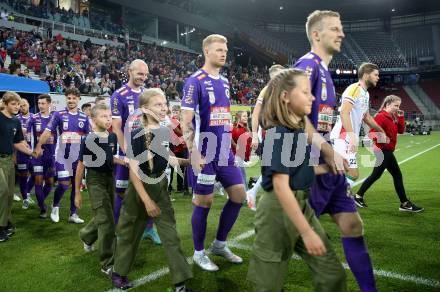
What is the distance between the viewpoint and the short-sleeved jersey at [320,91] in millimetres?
3287

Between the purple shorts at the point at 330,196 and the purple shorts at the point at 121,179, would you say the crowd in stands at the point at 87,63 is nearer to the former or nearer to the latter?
the purple shorts at the point at 121,179

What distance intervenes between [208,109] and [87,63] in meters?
19.2

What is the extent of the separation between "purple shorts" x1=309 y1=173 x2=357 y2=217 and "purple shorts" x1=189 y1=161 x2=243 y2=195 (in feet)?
4.89

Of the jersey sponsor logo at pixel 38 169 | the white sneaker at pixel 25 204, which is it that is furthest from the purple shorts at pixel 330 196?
the white sneaker at pixel 25 204

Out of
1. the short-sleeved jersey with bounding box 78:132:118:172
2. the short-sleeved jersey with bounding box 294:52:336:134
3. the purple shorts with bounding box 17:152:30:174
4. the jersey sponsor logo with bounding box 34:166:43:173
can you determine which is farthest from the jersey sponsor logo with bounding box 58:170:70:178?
the short-sleeved jersey with bounding box 294:52:336:134

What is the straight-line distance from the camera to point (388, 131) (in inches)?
290

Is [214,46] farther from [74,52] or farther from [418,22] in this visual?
[418,22]

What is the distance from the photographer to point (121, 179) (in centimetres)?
503

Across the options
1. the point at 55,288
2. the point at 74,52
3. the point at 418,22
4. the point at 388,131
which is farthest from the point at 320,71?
the point at 418,22

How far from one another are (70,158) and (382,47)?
56.7 m

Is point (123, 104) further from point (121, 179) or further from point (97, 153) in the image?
point (121, 179)

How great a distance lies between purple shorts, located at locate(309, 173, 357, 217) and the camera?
3.09 m

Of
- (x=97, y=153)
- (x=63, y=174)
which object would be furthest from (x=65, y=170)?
(x=97, y=153)

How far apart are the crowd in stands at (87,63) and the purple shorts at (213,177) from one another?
11949 millimetres
